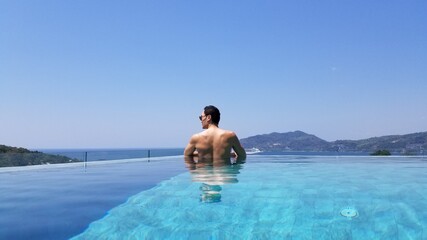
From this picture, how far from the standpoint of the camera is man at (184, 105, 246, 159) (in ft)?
22.7

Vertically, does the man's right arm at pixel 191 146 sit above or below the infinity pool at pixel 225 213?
above

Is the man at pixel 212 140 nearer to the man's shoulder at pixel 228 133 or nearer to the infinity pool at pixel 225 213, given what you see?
the man's shoulder at pixel 228 133

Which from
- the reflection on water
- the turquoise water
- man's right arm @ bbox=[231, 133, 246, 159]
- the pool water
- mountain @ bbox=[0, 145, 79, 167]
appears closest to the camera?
the turquoise water

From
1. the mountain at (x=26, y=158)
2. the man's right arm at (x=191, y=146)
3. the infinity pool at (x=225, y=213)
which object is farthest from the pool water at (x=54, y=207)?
the mountain at (x=26, y=158)

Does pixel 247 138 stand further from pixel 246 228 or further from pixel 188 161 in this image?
pixel 246 228

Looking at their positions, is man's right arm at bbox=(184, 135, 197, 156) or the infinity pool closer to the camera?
the infinity pool

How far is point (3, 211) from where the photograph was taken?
3.25 m

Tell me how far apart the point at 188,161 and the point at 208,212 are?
4.42 metres

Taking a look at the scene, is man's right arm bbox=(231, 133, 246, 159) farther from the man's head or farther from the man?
the man's head

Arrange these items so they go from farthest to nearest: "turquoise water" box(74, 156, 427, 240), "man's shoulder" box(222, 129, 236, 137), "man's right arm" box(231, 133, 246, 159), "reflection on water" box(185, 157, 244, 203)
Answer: "man's right arm" box(231, 133, 246, 159) < "man's shoulder" box(222, 129, 236, 137) < "reflection on water" box(185, 157, 244, 203) < "turquoise water" box(74, 156, 427, 240)

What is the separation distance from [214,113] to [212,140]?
55 centimetres

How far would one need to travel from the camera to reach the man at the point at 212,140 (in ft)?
22.7

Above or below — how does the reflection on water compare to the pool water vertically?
above

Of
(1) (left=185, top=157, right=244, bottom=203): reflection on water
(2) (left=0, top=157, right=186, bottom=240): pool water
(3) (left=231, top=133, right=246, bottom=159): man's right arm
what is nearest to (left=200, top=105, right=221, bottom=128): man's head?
(3) (left=231, top=133, right=246, bottom=159): man's right arm
